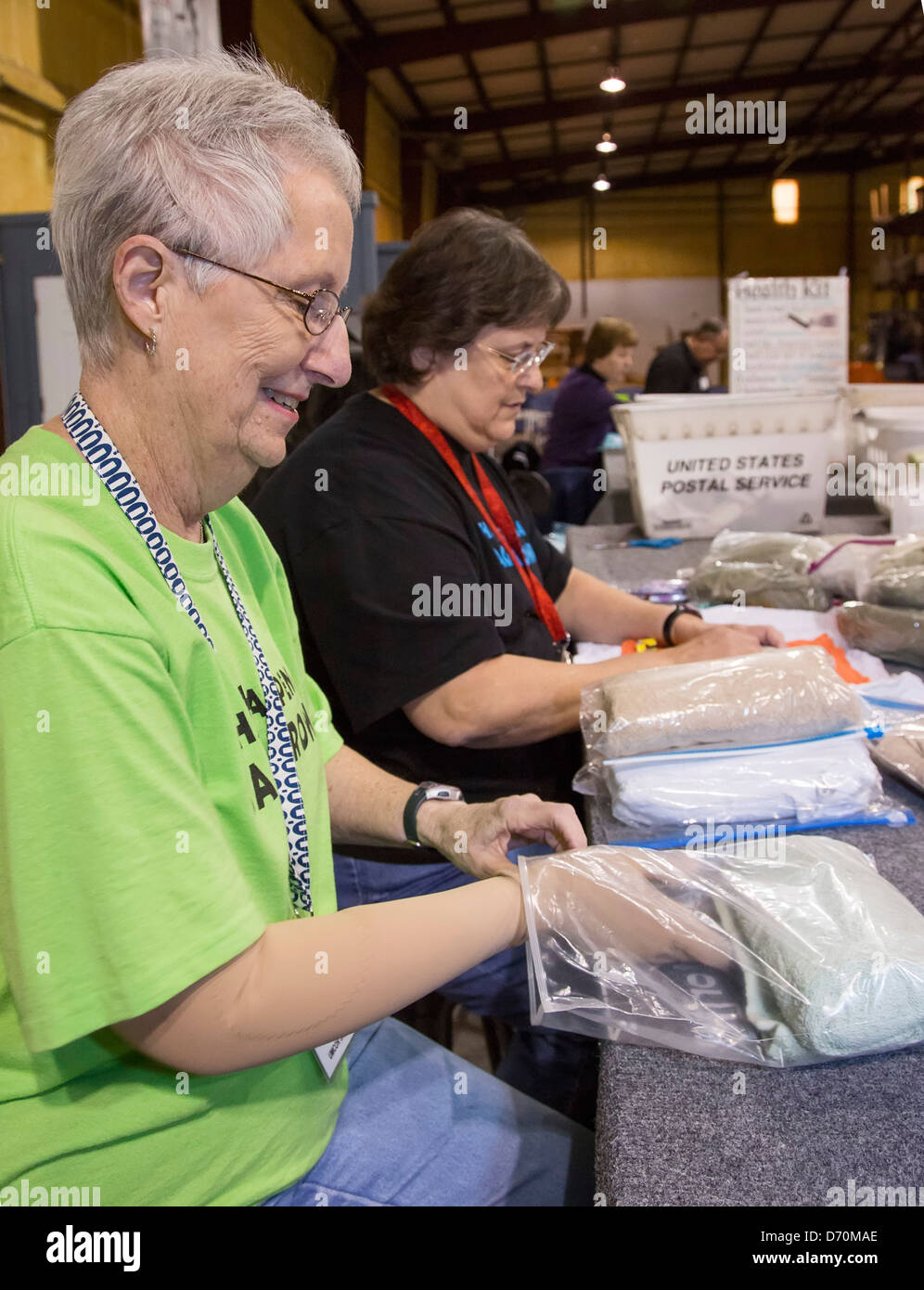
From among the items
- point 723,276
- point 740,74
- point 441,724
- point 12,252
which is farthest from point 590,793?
point 723,276

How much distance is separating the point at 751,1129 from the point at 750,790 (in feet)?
1.63

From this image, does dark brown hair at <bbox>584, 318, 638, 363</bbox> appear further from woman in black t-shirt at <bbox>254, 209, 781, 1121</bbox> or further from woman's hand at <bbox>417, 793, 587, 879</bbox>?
woman's hand at <bbox>417, 793, 587, 879</bbox>

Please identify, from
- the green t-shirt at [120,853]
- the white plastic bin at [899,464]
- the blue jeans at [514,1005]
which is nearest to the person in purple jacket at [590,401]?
the white plastic bin at [899,464]

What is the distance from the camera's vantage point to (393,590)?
1502mm

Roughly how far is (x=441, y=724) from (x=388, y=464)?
423mm

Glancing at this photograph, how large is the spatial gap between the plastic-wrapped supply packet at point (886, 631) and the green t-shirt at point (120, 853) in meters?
1.23

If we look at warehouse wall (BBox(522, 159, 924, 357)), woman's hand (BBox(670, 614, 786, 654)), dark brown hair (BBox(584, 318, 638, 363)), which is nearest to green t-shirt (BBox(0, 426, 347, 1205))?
woman's hand (BBox(670, 614, 786, 654))

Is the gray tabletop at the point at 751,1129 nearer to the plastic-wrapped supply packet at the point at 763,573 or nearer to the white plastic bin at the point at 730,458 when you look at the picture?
the plastic-wrapped supply packet at the point at 763,573

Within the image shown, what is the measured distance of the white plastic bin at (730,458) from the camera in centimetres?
280

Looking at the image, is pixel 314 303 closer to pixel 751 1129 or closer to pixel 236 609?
pixel 236 609

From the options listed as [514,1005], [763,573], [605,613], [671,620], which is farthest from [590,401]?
[514,1005]

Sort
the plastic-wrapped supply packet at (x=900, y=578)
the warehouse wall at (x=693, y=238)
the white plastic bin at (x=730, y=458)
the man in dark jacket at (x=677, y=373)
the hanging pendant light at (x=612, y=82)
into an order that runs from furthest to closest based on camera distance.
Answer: the warehouse wall at (x=693, y=238), the hanging pendant light at (x=612, y=82), the man in dark jacket at (x=677, y=373), the white plastic bin at (x=730, y=458), the plastic-wrapped supply packet at (x=900, y=578)

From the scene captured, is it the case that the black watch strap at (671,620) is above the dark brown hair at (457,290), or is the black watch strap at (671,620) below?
below
